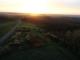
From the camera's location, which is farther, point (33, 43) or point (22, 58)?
point (33, 43)

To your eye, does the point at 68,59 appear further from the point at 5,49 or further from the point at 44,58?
the point at 5,49

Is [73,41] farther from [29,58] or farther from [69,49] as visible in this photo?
[29,58]

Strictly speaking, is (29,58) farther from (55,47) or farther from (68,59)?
(55,47)

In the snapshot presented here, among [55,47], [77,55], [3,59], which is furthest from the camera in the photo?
[55,47]

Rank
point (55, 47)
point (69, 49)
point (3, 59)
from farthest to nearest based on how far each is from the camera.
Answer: point (55, 47), point (69, 49), point (3, 59)

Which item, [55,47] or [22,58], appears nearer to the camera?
[22,58]

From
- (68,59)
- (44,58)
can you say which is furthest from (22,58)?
(68,59)

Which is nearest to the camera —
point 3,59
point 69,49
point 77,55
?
point 3,59

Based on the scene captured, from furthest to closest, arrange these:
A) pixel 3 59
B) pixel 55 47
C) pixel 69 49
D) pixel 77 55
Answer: pixel 55 47 < pixel 69 49 < pixel 77 55 < pixel 3 59

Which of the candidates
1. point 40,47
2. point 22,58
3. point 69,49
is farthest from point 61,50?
point 22,58
